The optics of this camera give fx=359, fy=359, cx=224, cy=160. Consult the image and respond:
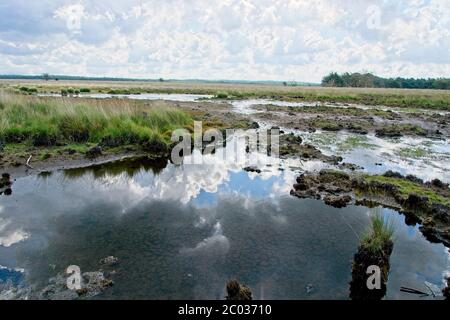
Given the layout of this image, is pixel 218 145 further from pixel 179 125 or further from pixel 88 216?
pixel 88 216

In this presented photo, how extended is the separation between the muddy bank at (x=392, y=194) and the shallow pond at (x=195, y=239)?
448 millimetres

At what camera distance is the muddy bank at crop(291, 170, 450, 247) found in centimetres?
948

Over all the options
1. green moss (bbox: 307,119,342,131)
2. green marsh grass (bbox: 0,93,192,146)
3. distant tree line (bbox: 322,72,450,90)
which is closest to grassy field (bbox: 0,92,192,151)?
green marsh grass (bbox: 0,93,192,146)

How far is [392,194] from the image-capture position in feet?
37.5

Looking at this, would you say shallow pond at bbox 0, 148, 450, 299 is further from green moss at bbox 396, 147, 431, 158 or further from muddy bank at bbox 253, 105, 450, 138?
muddy bank at bbox 253, 105, 450, 138

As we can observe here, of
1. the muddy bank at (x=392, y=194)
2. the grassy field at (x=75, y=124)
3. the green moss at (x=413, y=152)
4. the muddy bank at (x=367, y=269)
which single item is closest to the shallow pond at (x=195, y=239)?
the muddy bank at (x=367, y=269)

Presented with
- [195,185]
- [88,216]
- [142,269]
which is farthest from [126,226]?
[195,185]

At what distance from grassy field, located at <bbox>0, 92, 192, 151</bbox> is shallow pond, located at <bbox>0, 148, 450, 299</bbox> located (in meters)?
5.35

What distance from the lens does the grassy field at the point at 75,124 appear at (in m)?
17.2

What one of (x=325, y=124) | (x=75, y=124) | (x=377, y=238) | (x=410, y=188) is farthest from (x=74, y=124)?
(x=325, y=124)

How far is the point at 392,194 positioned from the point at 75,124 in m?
Result: 14.8

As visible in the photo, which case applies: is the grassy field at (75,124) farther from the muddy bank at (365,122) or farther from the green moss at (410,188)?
the muddy bank at (365,122)

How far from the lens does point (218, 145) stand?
19781 mm
